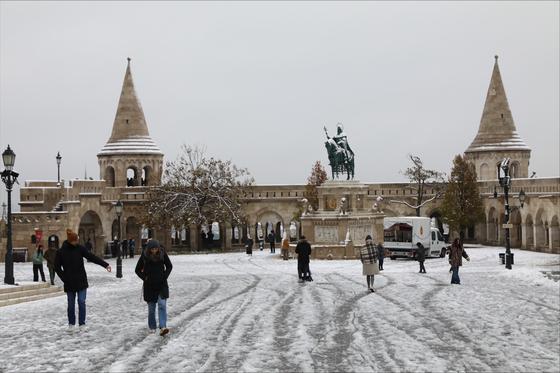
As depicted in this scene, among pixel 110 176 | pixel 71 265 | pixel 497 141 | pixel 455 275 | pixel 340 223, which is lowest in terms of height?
pixel 455 275

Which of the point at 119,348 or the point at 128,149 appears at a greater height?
the point at 128,149

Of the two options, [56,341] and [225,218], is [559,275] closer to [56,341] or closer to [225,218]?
[56,341]

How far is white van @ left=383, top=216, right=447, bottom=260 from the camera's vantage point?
1227 inches

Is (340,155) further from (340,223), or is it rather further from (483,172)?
(483,172)

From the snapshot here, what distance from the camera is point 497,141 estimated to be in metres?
49.2

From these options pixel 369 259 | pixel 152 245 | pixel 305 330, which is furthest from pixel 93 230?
pixel 305 330

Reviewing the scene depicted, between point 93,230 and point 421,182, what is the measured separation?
20991 mm

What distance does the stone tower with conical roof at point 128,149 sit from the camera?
4509 cm

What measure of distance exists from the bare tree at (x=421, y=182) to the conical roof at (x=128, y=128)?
15759mm

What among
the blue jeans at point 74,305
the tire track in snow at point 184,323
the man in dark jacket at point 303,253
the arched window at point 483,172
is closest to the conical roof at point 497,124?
the arched window at point 483,172

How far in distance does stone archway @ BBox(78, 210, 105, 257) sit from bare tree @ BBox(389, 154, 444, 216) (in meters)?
18.1

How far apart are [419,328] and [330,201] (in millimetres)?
23176

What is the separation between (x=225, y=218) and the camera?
40.4 metres

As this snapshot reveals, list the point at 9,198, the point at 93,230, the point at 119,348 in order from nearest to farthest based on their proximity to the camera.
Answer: the point at 119,348 → the point at 9,198 → the point at 93,230
